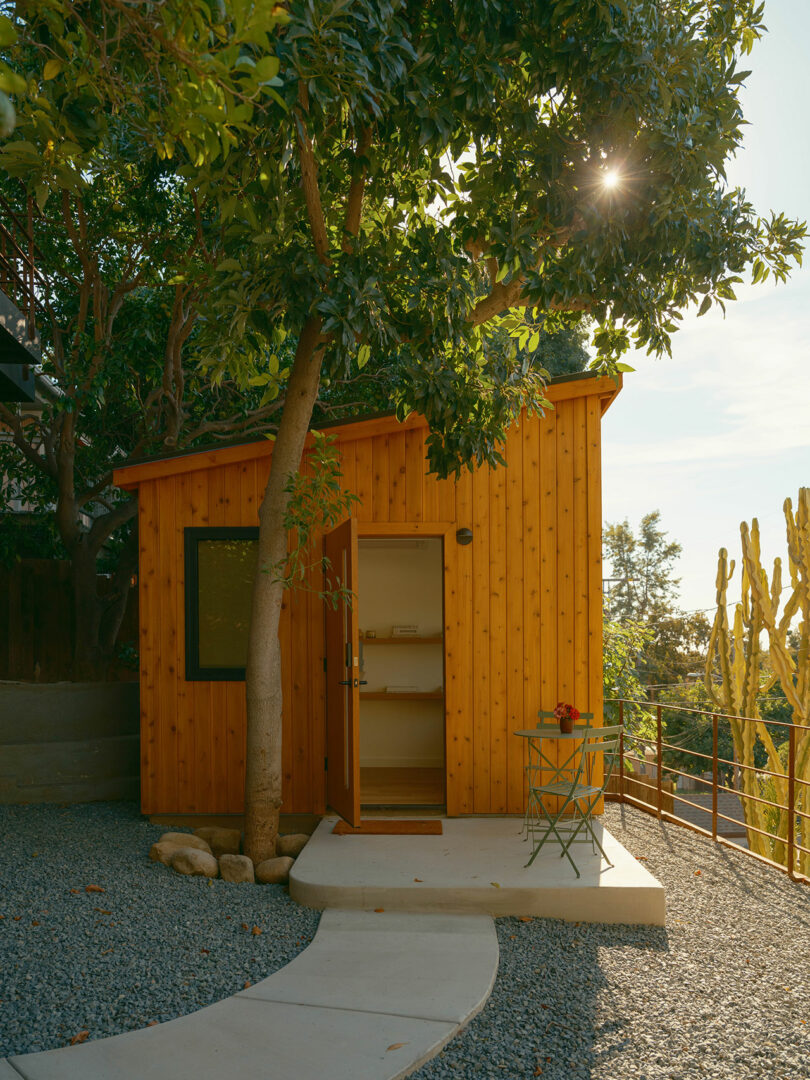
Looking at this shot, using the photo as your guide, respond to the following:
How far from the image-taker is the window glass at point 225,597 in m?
5.93

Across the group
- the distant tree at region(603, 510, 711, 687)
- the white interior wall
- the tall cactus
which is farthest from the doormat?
the distant tree at region(603, 510, 711, 687)

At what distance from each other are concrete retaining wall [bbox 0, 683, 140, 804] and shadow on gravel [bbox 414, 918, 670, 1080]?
3856 millimetres

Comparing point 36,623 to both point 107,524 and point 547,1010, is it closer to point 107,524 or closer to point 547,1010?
point 107,524

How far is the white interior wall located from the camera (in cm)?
823

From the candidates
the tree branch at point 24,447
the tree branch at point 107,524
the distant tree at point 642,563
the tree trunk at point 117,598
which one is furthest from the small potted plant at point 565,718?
the distant tree at point 642,563

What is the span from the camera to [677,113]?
434cm

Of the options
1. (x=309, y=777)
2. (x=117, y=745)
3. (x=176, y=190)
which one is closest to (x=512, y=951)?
(x=309, y=777)

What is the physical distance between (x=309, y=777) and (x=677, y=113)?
4.65 m

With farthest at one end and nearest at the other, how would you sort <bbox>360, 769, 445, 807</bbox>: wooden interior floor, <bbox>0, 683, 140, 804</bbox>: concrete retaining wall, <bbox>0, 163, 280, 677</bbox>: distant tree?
<bbox>0, 163, 280, 677</bbox>: distant tree < <bbox>0, 683, 140, 804</bbox>: concrete retaining wall < <bbox>360, 769, 445, 807</bbox>: wooden interior floor

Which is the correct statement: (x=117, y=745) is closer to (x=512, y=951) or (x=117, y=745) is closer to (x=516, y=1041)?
(x=512, y=951)

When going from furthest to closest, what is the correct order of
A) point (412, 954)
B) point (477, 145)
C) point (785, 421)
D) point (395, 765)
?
point (785, 421) < point (395, 765) < point (477, 145) < point (412, 954)

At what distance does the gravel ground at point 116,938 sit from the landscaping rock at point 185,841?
16cm

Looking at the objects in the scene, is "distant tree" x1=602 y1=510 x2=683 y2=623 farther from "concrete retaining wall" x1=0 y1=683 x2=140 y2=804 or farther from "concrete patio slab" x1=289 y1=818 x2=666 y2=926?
"concrete patio slab" x1=289 y1=818 x2=666 y2=926

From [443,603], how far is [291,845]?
186 cm
